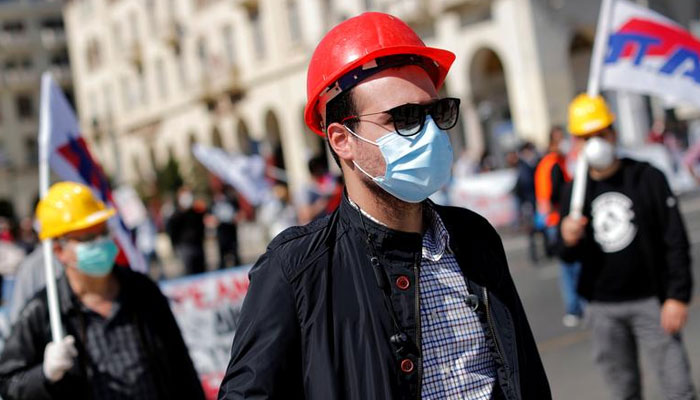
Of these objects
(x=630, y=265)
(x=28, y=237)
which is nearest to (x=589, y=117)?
(x=630, y=265)

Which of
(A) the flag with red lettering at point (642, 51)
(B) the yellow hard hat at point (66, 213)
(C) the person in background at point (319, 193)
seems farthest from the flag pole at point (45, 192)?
(A) the flag with red lettering at point (642, 51)

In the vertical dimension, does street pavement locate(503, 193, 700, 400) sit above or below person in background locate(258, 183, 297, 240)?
below

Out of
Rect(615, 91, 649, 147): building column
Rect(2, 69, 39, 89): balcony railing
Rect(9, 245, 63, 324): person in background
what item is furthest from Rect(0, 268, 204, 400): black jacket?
Rect(2, 69, 39, 89): balcony railing

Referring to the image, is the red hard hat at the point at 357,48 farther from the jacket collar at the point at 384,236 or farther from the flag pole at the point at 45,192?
the flag pole at the point at 45,192

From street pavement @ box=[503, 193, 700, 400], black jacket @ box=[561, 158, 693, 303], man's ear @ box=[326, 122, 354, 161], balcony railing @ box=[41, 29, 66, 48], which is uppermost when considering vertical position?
balcony railing @ box=[41, 29, 66, 48]

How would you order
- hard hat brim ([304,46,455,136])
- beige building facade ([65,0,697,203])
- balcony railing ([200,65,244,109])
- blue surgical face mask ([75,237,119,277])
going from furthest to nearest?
balcony railing ([200,65,244,109]) < beige building facade ([65,0,697,203]) < blue surgical face mask ([75,237,119,277]) < hard hat brim ([304,46,455,136])

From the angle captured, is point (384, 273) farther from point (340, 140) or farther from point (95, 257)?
point (95, 257)

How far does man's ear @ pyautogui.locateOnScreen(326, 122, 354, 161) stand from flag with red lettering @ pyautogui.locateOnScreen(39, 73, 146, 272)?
3.46 meters

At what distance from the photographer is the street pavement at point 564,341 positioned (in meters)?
5.99

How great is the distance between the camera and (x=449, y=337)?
2061 mm

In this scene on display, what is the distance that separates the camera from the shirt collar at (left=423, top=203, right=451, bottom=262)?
2.13 m

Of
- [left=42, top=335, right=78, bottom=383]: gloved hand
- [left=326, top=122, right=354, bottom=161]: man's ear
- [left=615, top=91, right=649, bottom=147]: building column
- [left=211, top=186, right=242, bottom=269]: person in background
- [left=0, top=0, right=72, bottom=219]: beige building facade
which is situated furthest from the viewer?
[left=0, top=0, right=72, bottom=219]: beige building facade

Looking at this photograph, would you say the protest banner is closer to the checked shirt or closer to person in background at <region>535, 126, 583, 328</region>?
person in background at <region>535, 126, 583, 328</region>

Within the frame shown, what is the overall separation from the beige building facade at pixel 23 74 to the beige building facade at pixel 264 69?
14.8 m
